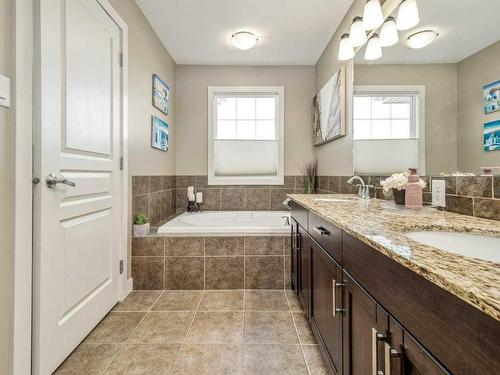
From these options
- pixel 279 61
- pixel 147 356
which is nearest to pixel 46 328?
pixel 147 356

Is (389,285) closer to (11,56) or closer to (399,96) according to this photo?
(399,96)

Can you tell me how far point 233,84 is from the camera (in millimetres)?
3332

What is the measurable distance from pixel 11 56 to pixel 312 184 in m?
2.82

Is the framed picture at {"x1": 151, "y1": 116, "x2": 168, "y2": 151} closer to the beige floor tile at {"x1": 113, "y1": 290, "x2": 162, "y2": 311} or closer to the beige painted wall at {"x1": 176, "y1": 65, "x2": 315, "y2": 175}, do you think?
the beige painted wall at {"x1": 176, "y1": 65, "x2": 315, "y2": 175}

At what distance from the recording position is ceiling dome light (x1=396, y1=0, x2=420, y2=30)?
1.41 metres

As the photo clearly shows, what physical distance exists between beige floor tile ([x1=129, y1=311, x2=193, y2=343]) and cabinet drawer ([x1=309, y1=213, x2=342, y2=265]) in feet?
3.39

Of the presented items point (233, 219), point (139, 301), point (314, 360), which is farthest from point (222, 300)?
point (233, 219)

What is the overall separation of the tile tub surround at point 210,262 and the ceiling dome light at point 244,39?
6.16 feet

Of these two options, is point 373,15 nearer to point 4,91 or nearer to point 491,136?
point 491,136

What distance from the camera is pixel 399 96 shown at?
5.23 ft

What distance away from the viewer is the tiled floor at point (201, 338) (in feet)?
4.42

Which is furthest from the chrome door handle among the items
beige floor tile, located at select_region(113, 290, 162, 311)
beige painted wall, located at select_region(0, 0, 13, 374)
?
beige floor tile, located at select_region(113, 290, 162, 311)

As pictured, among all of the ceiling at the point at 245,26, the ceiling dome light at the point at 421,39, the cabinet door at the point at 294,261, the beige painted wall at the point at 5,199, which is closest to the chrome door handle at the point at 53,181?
the beige painted wall at the point at 5,199

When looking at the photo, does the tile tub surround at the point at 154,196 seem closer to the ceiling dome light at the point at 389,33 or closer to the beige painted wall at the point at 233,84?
the beige painted wall at the point at 233,84
